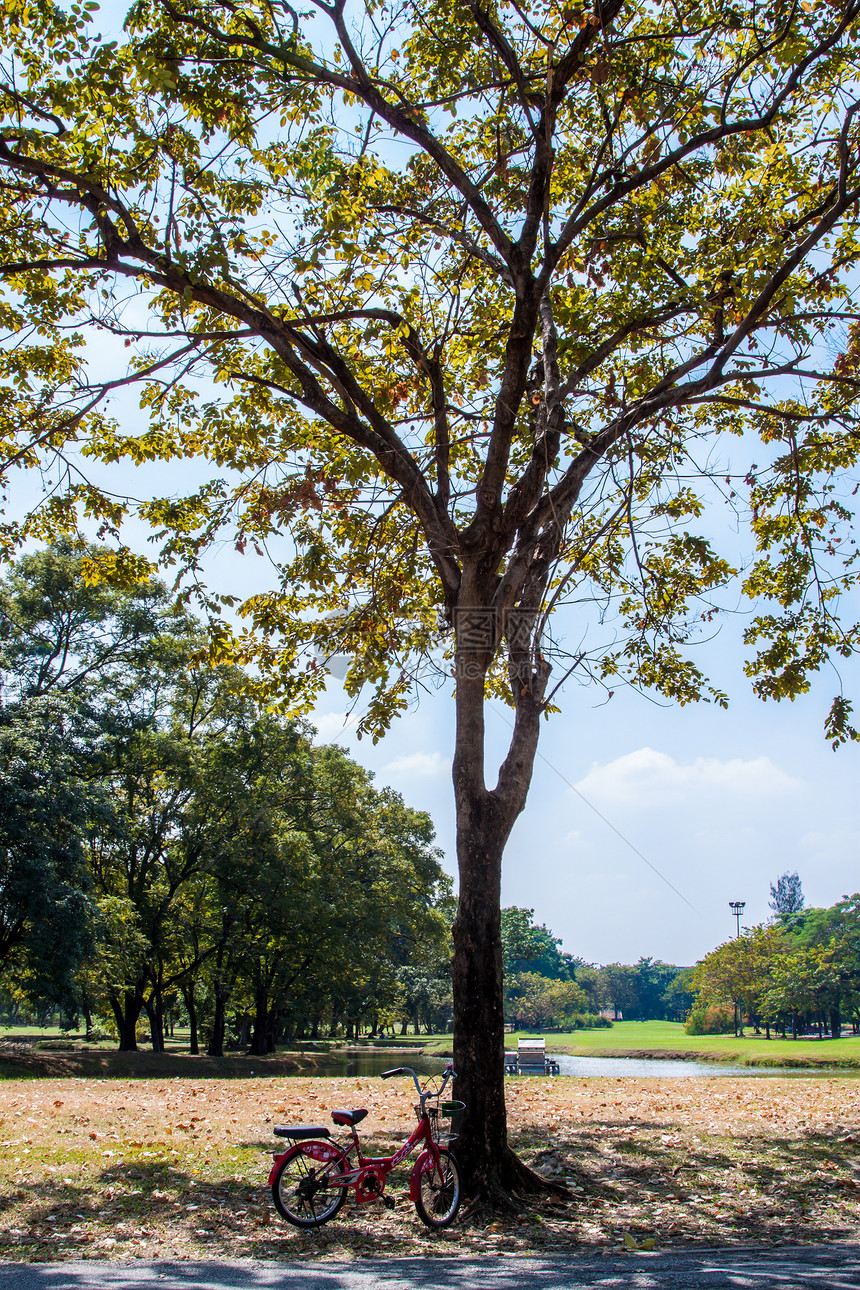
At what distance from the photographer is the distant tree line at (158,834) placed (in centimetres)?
2320

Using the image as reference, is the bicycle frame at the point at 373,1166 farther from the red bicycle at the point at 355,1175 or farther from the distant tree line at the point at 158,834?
the distant tree line at the point at 158,834

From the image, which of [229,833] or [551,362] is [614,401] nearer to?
[551,362]

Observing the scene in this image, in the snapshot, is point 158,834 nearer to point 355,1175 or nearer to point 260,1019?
point 260,1019

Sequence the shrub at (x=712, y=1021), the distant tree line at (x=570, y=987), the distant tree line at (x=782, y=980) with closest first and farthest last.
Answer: the distant tree line at (x=782, y=980) < the shrub at (x=712, y=1021) < the distant tree line at (x=570, y=987)

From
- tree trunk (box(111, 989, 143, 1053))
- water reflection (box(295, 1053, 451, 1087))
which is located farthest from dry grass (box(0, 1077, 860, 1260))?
tree trunk (box(111, 989, 143, 1053))

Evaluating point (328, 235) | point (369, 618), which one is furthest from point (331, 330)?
point (369, 618)

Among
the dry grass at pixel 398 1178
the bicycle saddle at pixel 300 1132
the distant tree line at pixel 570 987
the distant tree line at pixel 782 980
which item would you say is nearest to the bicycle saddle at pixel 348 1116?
the bicycle saddle at pixel 300 1132

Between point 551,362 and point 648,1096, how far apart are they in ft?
38.3

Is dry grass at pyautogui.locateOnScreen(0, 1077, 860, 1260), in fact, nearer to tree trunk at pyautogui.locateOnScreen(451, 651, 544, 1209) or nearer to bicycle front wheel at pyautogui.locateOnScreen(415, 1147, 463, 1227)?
bicycle front wheel at pyautogui.locateOnScreen(415, 1147, 463, 1227)

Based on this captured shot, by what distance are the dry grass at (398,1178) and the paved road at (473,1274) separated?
40 centimetres

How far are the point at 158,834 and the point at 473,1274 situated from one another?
2793 centimetres

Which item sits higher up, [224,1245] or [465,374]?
[465,374]

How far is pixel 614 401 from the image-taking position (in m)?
7.99

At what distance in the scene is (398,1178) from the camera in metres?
7.95
